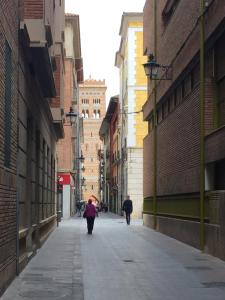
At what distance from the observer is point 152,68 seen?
926 inches

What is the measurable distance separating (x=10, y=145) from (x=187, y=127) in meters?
10.2

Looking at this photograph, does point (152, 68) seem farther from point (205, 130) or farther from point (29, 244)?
point (29, 244)

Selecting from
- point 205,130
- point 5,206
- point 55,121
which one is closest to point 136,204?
point 55,121

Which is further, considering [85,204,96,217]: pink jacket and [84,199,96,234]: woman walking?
[85,204,96,217]: pink jacket

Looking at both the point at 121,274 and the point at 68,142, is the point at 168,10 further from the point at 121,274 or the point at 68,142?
the point at 68,142

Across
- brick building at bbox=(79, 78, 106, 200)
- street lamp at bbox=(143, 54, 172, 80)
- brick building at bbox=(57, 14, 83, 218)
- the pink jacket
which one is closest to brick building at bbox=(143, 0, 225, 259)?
street lamp at bbox=(143, 54, 172, 80)

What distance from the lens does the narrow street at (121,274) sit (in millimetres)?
10727

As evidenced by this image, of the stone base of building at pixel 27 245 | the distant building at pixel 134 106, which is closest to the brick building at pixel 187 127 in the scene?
the stone base of building at pixel 27 245

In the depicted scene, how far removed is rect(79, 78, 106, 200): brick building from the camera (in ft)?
527

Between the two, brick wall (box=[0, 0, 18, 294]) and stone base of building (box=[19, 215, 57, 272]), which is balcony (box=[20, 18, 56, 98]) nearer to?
brick wall (box=[0, 0, 18, 294])

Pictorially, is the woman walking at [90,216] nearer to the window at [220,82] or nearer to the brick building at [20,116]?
the brick building at [20,116]

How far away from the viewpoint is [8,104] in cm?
1147

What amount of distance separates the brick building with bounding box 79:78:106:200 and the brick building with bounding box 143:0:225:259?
129 metres

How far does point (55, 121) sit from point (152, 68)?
628cm
